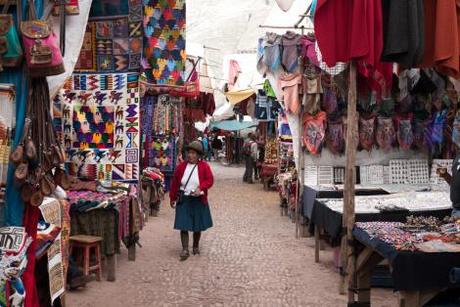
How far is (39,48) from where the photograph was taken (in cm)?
365

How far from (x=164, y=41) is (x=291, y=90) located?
9.33ft

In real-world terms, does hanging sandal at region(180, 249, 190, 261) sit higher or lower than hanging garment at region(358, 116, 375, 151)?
lower

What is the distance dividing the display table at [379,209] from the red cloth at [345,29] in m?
2.43

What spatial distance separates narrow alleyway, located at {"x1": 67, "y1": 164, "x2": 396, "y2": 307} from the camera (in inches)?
245

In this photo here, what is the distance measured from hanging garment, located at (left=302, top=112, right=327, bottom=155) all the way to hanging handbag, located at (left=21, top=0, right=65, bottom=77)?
669 centimetres

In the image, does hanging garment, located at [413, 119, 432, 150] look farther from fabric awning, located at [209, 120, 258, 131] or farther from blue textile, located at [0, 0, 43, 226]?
fabric awning, located at [209, 120, 258, 131]

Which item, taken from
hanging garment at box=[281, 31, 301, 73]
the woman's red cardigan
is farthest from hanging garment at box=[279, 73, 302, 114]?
the woman's red cardigan

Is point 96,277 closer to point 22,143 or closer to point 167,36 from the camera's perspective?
point 22,143

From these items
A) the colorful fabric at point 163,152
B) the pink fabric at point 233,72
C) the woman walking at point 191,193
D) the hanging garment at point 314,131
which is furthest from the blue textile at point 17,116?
the pink fabric at point 233,72

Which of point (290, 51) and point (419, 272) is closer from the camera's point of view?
point (419, 272)

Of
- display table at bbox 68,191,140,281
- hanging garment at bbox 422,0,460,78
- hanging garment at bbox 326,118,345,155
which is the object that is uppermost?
hanging garment at bbox 422,0,460,78

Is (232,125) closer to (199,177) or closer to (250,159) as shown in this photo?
(250,159)

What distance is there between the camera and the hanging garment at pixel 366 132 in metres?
9.84

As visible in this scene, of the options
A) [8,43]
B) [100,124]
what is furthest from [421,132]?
[8,43]
